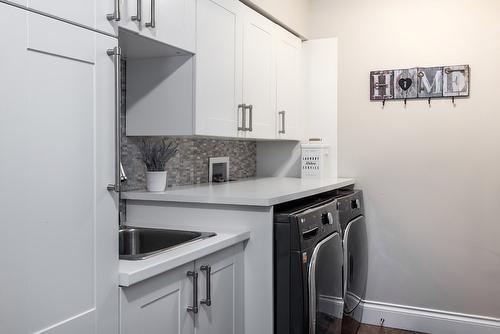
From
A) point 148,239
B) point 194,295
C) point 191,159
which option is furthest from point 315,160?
point 194,295

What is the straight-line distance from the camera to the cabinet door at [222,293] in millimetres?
1797

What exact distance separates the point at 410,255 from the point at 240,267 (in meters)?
1.55

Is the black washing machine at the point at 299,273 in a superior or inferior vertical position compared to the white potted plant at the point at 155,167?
inferior

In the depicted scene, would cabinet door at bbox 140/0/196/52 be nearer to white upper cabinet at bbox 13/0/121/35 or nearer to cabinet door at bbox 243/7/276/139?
white upper cabinet at bbox 13/0/121/35

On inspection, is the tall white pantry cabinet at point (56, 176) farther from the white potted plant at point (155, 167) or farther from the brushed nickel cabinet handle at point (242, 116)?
the brushed nickel cabinet handle at point (242, 116)

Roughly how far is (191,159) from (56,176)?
1.56m

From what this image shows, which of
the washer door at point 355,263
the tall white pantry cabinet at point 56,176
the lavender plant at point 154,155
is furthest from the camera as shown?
the washer door at point 355,263

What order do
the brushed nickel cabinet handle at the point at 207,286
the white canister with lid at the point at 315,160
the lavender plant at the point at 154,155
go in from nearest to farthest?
1. the brushed nickel cabinet handle at the point at 207,286
2. the lavender plant at the point at 154,155
3. the white canister with lid at the point at 315,160


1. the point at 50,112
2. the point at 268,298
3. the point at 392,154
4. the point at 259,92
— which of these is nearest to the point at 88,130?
the point at 50,112

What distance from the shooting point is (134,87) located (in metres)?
2.25

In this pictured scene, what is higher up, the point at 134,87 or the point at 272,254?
the point at 134,87

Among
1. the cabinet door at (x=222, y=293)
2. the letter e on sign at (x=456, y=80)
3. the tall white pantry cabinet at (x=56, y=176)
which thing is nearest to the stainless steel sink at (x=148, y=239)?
the cabinet door at (x=222, y=293)

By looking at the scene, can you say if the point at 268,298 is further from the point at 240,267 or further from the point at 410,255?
the point at 410,255

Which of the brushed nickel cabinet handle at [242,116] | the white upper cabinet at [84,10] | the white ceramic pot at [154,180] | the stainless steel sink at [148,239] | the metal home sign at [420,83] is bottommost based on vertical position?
the stainless steel sink at [148,239]
